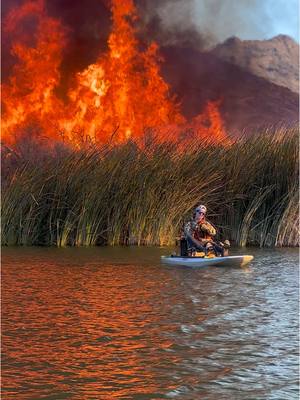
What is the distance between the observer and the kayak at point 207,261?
1092 centimetres

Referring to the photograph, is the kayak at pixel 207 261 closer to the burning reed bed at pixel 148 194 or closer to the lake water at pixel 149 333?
the lake water at pixel 149 333

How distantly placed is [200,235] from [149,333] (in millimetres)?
5771

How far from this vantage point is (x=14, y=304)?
7703 millimetres

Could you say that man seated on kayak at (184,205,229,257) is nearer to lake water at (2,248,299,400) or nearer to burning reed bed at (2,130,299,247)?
lake water at (2,248,299,400)

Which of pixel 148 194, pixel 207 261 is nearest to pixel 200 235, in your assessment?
pixel 207 261

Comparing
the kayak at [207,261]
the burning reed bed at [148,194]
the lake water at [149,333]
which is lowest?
the lake water at [149,333]

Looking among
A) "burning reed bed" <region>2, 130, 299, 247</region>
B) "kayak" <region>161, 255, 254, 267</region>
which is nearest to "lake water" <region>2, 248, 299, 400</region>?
"kayak" <region>161, 255, 254, 267</region>

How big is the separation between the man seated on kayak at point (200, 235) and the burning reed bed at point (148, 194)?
2.27 m

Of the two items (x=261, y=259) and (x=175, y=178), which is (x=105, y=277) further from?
(x=175, y=178)

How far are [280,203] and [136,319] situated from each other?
325 inches

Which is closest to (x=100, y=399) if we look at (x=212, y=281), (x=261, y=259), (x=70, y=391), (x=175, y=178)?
(x=70, y=391)

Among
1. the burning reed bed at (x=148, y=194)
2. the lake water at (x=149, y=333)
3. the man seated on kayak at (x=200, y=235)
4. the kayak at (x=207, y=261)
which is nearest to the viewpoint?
the lake water at (x=149, y=333)

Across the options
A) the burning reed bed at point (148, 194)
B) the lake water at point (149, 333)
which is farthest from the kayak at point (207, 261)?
the burning reed bed at point (148, 194)

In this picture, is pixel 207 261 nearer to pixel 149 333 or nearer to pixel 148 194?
pixel 148 194
